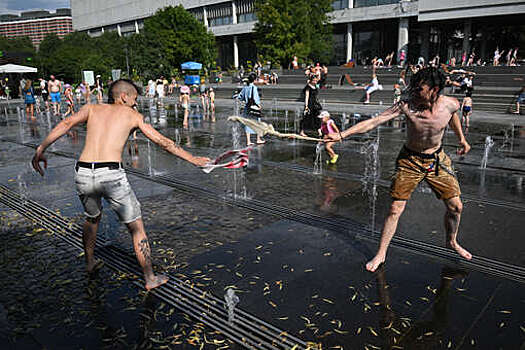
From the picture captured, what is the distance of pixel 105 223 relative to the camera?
567 cm

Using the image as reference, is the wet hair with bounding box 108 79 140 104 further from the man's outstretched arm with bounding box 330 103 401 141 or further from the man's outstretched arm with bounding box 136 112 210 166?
the man's outstretched arm with bounding box 330 103 401 141

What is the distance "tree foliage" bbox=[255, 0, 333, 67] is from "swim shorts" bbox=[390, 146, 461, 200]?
36.3m

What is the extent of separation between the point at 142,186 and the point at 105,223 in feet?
6.32

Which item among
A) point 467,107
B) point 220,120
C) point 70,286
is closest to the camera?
point 70,286

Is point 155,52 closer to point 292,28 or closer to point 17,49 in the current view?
point 292,28

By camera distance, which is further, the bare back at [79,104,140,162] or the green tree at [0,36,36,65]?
the green tree at [0,36,36,65]

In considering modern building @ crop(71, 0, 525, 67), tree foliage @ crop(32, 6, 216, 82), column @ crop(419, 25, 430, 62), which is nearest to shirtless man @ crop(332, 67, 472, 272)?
modern building @ crop(71, 0, 525, 67)

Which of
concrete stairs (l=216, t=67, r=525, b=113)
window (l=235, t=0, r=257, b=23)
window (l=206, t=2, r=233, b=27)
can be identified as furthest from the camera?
window (l=206, t=2, r=233, b=27)

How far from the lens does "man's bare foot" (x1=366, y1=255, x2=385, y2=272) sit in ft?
13.9

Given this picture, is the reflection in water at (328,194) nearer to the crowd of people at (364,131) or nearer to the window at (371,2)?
the crowd of people at (364,131)

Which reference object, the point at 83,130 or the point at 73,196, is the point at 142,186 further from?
the point at 83,130

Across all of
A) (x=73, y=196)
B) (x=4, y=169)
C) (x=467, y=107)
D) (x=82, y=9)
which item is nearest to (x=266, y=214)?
(x=73, y=196)

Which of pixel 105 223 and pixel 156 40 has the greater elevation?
pixel 156 40

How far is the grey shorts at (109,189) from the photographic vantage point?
3723 millimetres
